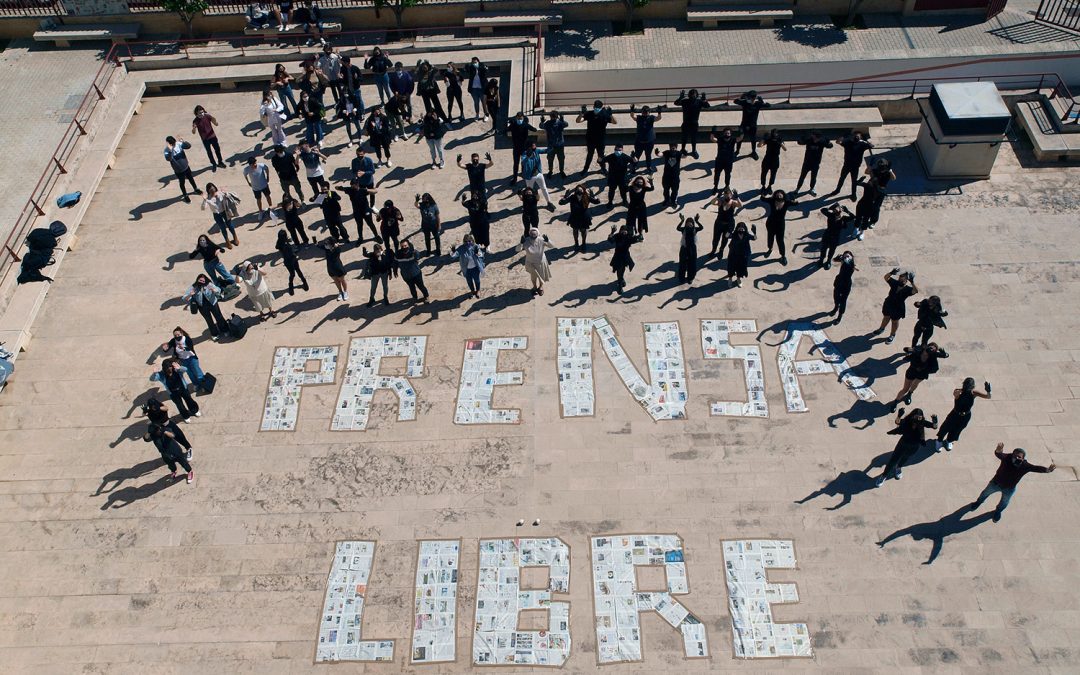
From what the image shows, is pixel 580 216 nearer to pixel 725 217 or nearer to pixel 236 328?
pixel 725 217

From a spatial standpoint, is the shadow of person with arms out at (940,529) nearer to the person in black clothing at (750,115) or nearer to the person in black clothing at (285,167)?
the person in black clothing at (750,115)

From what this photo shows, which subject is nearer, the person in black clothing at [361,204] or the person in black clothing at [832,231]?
the person in black clothing at [832,231]

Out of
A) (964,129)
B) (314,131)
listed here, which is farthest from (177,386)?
(964,129)

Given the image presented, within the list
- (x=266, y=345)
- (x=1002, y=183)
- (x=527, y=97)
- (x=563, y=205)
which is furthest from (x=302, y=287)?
(x=1002, y=183)

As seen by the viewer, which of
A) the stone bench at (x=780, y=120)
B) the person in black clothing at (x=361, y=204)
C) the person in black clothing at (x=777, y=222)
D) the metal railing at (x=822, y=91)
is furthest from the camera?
the metal railing at (x=822, y=91)

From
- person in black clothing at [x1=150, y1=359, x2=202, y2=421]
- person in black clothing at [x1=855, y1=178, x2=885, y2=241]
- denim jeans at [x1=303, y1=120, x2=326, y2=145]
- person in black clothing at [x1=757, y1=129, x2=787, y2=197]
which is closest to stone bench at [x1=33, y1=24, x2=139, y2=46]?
denim jeans at [x1=303, y1=120, x2=326, y2=145]

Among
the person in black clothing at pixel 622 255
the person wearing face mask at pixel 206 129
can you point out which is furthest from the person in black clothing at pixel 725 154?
the person wearing face mask at pixel 206 129
